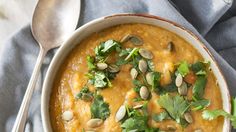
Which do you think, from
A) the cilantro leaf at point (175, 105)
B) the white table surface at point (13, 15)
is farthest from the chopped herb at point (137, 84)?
the white table surface at point (13, 15)

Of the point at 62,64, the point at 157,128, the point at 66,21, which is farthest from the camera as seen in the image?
the point at 66,21

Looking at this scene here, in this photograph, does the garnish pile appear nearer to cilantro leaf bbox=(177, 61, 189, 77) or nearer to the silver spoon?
cilantro leaf bbox=(177, 61, 189, 77)

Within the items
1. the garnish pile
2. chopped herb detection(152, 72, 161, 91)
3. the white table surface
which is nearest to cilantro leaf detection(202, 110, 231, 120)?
the garnish pile

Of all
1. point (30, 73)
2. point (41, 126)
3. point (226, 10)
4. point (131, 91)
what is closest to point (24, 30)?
point (30, 73)

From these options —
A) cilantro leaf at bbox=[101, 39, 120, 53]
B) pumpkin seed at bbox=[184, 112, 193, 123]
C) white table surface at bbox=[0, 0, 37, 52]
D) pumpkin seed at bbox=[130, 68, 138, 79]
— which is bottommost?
pumpkin seed at bbox=[184, 112, 193, 123]

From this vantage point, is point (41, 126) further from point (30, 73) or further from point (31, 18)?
point (31, 18)

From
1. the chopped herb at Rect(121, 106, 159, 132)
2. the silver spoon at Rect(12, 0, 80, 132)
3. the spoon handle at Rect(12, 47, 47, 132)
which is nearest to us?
the chopped herb at Rect(121, 106, 159, 132)

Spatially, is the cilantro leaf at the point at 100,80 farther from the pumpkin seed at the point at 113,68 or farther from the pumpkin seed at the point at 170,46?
the pumpkin seed at the point at 170,46

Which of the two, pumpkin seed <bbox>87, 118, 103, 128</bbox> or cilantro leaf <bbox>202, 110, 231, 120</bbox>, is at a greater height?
pumpkin seed <bbox>87, 118, 103, 128</bbox>
